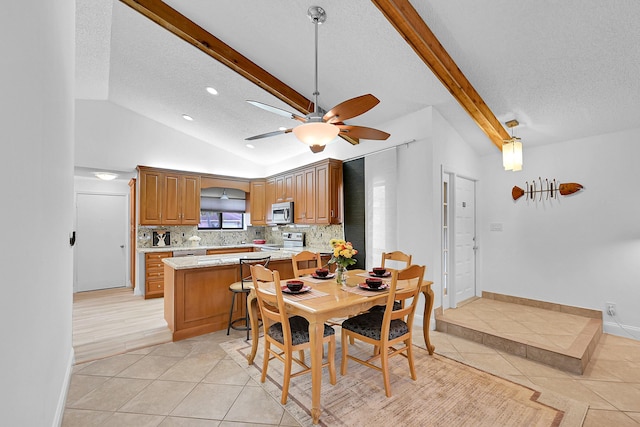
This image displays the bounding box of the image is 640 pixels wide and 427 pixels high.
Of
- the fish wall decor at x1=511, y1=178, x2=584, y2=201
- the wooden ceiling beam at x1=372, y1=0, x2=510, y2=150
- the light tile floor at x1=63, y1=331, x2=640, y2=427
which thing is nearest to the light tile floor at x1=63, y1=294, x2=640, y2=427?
the light tile floor at x1=63, y1=331, x2=640, y2=427

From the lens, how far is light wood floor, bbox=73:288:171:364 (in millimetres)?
3057

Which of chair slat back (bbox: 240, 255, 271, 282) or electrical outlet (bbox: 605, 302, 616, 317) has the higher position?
chair slat back (bbox: 240, 255, 271, 282)

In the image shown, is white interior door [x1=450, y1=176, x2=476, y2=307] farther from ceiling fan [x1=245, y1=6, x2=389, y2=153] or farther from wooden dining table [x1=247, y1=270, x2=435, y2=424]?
ceiling fan [x1=245, y1=6, x2=389, y2=153]

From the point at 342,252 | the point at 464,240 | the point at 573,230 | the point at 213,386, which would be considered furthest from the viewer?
the point at 464,240

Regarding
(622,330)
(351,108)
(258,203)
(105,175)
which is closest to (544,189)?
(622,330)

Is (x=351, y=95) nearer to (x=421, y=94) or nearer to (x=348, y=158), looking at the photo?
(x=421, y=94)

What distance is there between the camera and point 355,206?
4.73 metres

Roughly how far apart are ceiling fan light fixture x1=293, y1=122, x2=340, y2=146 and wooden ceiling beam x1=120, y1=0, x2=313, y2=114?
1829 mm

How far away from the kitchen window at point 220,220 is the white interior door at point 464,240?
468cm

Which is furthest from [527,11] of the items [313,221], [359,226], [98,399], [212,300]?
[98,399]

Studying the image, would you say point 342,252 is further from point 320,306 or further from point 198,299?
point 198,299

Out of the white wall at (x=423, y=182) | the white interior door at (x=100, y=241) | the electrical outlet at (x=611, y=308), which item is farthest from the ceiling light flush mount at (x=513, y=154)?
the white interior door at (x=100, y=241)

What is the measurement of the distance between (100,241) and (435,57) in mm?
6524

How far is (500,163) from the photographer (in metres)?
4.63
